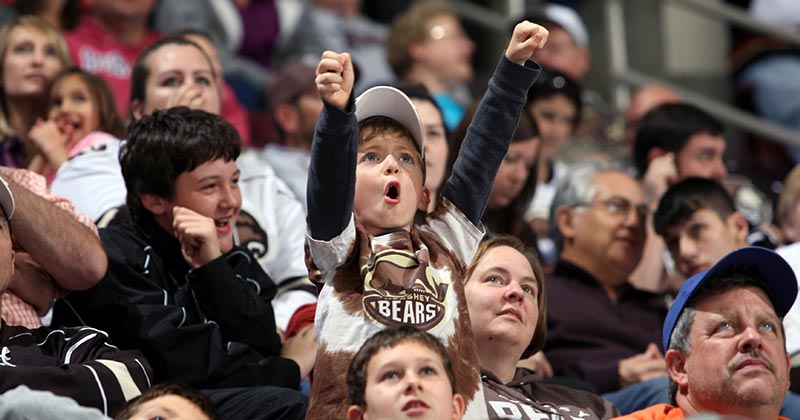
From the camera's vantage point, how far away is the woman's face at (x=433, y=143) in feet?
15.8

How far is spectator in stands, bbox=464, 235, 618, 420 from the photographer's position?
381cm

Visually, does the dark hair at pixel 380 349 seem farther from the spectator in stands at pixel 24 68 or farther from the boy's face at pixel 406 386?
the spectator in stands at pixel 24 68

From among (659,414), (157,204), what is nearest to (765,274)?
(659,414)

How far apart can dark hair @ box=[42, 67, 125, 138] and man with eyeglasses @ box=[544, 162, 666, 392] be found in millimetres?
1666

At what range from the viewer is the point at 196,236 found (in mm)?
3850

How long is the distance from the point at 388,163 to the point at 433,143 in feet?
4.82

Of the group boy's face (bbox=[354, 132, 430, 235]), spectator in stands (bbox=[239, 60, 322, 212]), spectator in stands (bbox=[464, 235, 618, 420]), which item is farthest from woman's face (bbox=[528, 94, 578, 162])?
boy's face (bbox=[354, 132, 430, 235])

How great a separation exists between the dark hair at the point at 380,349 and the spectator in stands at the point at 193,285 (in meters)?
0.64

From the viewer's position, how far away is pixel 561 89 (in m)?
6.70

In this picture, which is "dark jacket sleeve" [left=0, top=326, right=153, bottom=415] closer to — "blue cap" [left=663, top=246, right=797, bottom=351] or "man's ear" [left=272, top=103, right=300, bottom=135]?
"blue cap" [left=663, top=246, right=797, bottom=351]

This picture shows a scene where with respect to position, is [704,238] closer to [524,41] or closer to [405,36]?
[524,41]

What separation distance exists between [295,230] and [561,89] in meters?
2.30

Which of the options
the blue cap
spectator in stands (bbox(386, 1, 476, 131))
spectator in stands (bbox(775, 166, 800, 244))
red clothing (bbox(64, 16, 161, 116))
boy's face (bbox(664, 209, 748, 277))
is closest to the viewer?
the blue cap

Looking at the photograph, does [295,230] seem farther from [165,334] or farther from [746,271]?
[746,271]
